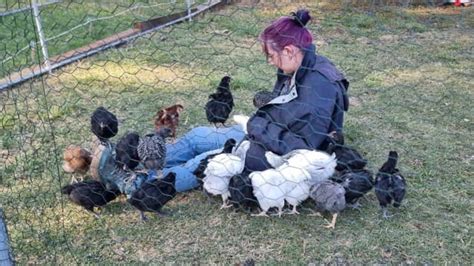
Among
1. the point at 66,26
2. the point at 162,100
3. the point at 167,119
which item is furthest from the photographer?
the point at 66,26

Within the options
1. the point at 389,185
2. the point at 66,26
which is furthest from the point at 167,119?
A: the point at 66,26

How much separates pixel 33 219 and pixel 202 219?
2.72ft

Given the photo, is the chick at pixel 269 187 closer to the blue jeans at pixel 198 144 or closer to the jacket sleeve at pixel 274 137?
the jacket sleeve at pixel 274 137

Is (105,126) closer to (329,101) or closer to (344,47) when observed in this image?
(329,101)

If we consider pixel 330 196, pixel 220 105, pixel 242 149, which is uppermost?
pixel 220 105

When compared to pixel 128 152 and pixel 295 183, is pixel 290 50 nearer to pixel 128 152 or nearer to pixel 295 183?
pixel 295 183

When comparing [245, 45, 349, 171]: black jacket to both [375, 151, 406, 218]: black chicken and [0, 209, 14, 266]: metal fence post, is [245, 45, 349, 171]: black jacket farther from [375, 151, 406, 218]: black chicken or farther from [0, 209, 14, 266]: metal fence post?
A: [0, 209, 14, 266]: metal fence post

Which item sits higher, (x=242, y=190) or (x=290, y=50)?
(x=290, y=50)

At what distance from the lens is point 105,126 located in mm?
2750

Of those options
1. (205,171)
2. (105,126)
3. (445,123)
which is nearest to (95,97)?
(105,126)

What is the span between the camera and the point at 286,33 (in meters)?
2.51

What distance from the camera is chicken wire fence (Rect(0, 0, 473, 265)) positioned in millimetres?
2615

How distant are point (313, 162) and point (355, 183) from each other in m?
0.21

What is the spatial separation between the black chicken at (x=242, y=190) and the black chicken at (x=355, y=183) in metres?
0.42
